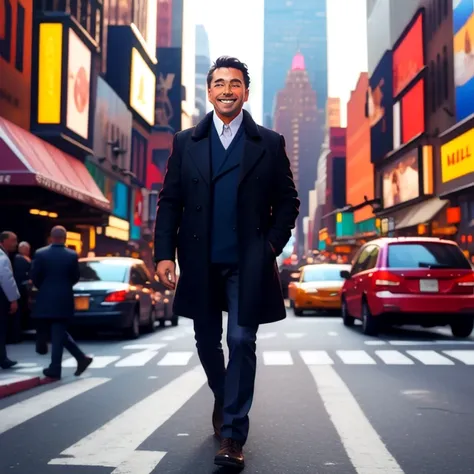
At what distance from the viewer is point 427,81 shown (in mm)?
45719

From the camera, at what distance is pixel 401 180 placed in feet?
172

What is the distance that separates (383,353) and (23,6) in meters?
15.7

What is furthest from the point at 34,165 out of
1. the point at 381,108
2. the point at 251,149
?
the point at 381,108

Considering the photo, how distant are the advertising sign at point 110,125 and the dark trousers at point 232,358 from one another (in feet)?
96.0

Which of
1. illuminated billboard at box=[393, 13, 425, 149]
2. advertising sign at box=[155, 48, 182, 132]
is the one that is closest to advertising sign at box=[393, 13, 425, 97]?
illuminated billboard at box=[393, 13, 425, 149]

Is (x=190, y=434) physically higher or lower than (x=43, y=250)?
Result: lower

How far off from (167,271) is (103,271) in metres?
9.52

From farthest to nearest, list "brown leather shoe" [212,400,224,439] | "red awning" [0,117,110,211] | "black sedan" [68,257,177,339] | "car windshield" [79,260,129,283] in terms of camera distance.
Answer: "red awning" [0,117,110,211] → "car windshield" [79,260,129,283] → "black sedan" [68,257,177,339] → "brown leather shoe" [212,400,224,439]

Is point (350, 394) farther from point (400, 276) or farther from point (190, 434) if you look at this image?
point (400, 276)

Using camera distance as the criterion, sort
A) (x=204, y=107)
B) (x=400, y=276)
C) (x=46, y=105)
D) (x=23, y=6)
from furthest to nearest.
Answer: (x=204, y=107) < (x=46, y=105) < (x=23, y=6) < (x=400, y=276)

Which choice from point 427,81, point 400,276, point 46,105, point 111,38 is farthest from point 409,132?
point 400,276

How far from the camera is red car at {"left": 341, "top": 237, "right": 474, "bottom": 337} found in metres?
12.2

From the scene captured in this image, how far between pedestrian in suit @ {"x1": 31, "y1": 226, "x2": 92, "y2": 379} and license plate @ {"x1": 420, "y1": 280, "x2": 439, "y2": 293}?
6056mm

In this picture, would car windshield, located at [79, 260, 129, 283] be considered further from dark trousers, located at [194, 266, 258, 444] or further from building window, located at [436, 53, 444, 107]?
building window, located at [436, 53, 444, 107]
